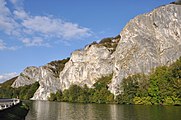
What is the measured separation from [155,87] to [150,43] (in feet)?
93.3

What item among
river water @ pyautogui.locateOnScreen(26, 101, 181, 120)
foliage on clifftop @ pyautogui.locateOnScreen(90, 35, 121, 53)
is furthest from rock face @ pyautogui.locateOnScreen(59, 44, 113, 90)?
river water @ pyautogui.locateOnScreen(26, 101, 181, 120)

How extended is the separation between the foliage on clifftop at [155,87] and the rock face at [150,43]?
8405 millimetres

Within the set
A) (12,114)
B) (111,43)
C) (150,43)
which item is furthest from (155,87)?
(111,43)

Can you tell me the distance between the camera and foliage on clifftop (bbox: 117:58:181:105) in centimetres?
9606

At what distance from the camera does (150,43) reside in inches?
5015

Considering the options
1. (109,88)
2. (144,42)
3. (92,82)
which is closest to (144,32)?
(144,42)

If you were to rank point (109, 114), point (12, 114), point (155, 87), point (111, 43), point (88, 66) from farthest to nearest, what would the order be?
point (111, 43)
point (88, 66)
point (155, 87)
point (109, 114)
point (12, 114)

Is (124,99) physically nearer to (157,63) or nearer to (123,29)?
(157,63)

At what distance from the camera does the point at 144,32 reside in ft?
434

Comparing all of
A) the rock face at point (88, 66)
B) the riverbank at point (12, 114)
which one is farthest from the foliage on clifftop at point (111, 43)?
the riverbank at point (12, 114)

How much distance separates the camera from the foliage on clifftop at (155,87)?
315 feet

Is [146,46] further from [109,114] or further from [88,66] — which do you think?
[109,114]

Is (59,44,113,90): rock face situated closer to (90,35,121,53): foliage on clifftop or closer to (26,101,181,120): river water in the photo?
(90,35,121,53): foliage on clifftop

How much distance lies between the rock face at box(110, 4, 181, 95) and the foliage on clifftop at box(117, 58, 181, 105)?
8.40 meters
